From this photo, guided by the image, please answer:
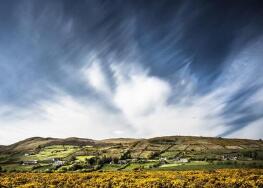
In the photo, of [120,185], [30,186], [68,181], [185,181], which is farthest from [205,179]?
[30,186]

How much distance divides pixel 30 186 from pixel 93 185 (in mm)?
8730

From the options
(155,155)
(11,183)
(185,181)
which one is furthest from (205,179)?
(155,155)

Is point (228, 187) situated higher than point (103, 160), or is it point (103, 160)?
point (103, 160)

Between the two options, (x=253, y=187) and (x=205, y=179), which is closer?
(x=253, y=187)

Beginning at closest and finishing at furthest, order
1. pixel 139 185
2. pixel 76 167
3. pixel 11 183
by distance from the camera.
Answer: pixel 139 185, pixel 11 183, pixel 76 167

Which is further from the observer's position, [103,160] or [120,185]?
[103,160]

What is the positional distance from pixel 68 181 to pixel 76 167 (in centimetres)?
6024

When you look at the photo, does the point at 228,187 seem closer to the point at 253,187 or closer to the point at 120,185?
the point at 253,187

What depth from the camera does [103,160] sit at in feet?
447

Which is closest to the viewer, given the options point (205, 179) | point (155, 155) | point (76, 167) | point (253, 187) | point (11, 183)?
point (253, 187)

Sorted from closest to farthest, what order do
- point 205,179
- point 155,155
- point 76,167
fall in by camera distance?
point 205,179 → point 76,167 → point 155,155

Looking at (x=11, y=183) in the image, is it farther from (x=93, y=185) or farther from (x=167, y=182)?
(x=167, y=182)

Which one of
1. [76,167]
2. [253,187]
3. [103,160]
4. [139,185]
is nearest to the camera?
[253,187]

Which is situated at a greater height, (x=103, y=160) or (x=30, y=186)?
(x=103, y=160)
